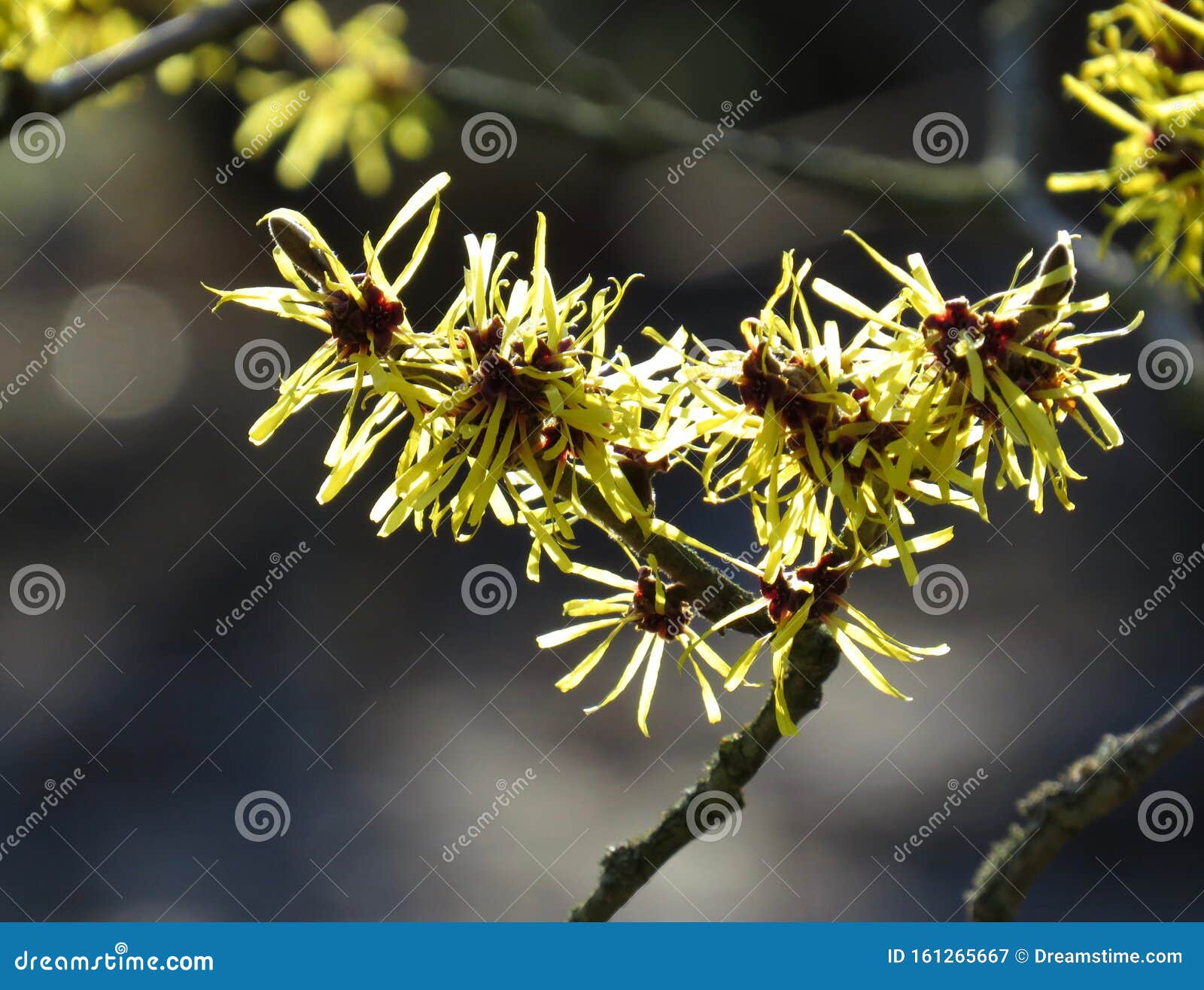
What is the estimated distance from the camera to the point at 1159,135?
61cm

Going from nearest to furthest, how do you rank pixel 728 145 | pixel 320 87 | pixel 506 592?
pixel 728 145
pixel 320 87
pixel 506 592

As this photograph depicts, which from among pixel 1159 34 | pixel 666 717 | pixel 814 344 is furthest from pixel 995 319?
pixel 666 717

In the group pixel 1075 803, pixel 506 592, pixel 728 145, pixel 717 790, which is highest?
pixel 728 145

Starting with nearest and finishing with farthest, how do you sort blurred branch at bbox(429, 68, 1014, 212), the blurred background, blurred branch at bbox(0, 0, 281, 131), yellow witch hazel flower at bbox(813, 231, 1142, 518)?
yellow witch hazel flower at bbox(813, 231, 1142, 518)
blurred branch at bbox(0, 0, 281, 131)
blurred branch at bbox(429, 68, 1014, 212)
the blurred background

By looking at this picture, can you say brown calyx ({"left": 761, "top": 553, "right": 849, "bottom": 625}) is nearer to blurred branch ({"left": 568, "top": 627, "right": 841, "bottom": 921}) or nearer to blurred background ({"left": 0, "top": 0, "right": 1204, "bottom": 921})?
blurred branch ({"left": 568, "top": 627, "right": 841, "bottom": 921})

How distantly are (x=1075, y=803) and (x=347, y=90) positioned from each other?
935mm

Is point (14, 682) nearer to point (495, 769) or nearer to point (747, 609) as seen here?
point (495, 769)

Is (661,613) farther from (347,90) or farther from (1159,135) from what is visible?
(347,90)

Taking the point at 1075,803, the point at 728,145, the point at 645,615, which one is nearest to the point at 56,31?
the point at 728,145

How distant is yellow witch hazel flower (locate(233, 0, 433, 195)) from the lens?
1049 mm

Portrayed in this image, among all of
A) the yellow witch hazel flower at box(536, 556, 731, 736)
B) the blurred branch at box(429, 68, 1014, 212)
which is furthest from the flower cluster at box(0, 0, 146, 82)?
the yellow witch hazel flower at box(536, 556, 731, 736)

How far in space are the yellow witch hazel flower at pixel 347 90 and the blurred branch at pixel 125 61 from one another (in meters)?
0.35

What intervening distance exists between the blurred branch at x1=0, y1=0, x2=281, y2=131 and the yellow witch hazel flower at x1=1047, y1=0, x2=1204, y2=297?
501 mm

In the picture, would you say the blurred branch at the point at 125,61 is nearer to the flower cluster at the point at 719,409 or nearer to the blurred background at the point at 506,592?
the flower cluster at the point at 719,409
